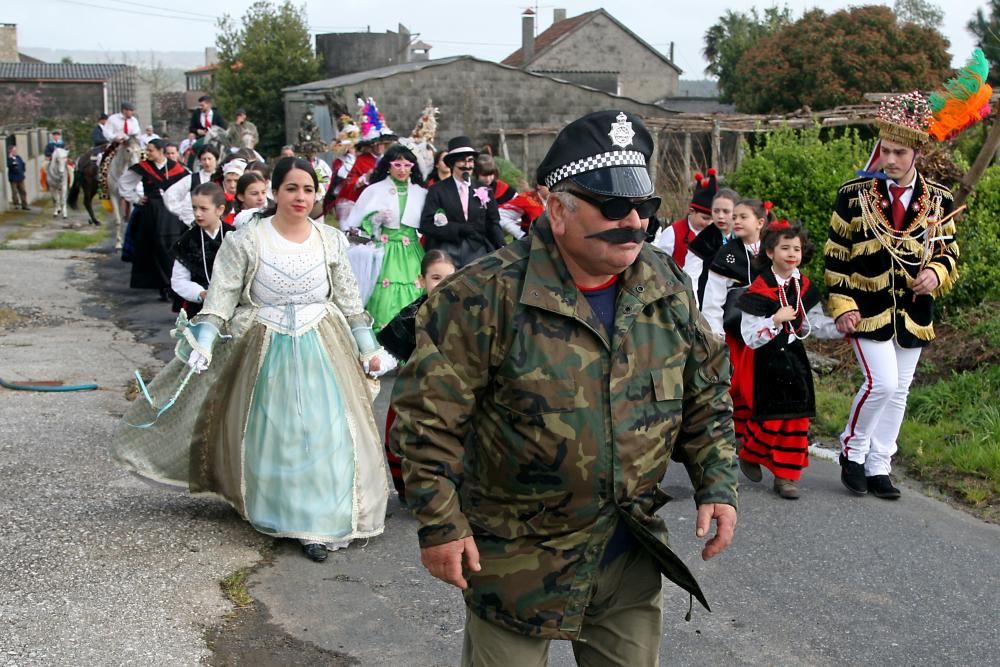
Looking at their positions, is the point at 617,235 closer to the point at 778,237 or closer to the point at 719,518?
the point at 719,518

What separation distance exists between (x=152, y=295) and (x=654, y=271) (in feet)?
41.0

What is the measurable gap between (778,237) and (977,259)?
4023mm

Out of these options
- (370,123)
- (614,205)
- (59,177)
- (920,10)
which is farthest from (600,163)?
(920,10)

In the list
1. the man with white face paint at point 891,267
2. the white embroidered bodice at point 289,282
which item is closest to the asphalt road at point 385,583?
the man with white face paint at point 891,267

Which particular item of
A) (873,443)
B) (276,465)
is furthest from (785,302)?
(276,465)

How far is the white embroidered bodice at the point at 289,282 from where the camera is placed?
19.7 ft

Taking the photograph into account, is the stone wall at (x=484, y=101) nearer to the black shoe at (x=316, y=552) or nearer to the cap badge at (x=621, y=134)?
the black shoe at (x=316, y=552)

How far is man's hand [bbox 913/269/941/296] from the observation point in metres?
6.74

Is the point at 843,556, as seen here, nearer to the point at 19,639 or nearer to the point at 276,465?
the point at 276,465

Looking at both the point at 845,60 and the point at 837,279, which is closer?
the point at 837,279

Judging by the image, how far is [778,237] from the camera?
696 cm

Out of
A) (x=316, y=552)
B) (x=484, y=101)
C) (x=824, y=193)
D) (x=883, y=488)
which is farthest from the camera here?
(x=484, y=101)

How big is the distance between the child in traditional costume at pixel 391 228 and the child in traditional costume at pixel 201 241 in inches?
85.8

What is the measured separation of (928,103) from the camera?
6.91 m
